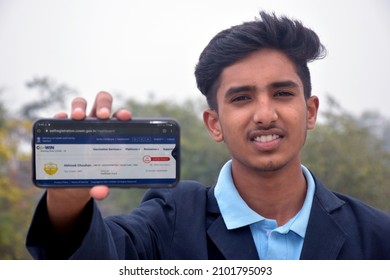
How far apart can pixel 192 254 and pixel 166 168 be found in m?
0.36

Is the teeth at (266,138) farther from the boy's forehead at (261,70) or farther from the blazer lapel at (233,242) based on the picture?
the blazer lapel at (233,242)

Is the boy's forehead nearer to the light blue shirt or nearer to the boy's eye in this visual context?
the boy's eye

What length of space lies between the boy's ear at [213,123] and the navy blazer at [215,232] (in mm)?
204

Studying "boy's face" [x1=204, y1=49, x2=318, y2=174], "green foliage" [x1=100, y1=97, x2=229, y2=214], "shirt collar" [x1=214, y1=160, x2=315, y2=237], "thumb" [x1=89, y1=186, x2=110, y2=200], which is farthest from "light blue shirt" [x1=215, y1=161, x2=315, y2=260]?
"green foliage" [x1=100, y1=97, x2=229, y2=214]

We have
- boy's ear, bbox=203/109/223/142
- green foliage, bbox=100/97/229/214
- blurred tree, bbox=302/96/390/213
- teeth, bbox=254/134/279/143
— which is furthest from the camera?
green foliage, bbox=100/97/229/214

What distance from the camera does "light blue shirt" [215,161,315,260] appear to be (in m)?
1.71

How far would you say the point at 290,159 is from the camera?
172cm

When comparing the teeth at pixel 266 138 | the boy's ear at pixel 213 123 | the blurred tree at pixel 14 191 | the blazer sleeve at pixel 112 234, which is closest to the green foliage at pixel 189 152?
the blurred tree at pixel 14 191

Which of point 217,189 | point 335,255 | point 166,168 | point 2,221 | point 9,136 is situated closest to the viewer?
point 166,168

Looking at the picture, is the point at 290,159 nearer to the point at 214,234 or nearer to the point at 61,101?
the point at 214,234

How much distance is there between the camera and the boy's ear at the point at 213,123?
1874mm

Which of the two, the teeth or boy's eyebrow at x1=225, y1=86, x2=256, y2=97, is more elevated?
boy's eyebrow at x1=225, y1=86, x2=256, y2=97

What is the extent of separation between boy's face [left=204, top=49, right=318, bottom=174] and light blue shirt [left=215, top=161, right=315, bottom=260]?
120mm
